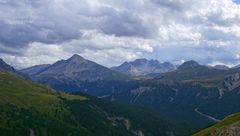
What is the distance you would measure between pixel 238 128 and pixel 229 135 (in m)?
5.39

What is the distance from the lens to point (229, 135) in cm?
19388

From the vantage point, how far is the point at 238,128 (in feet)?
641
